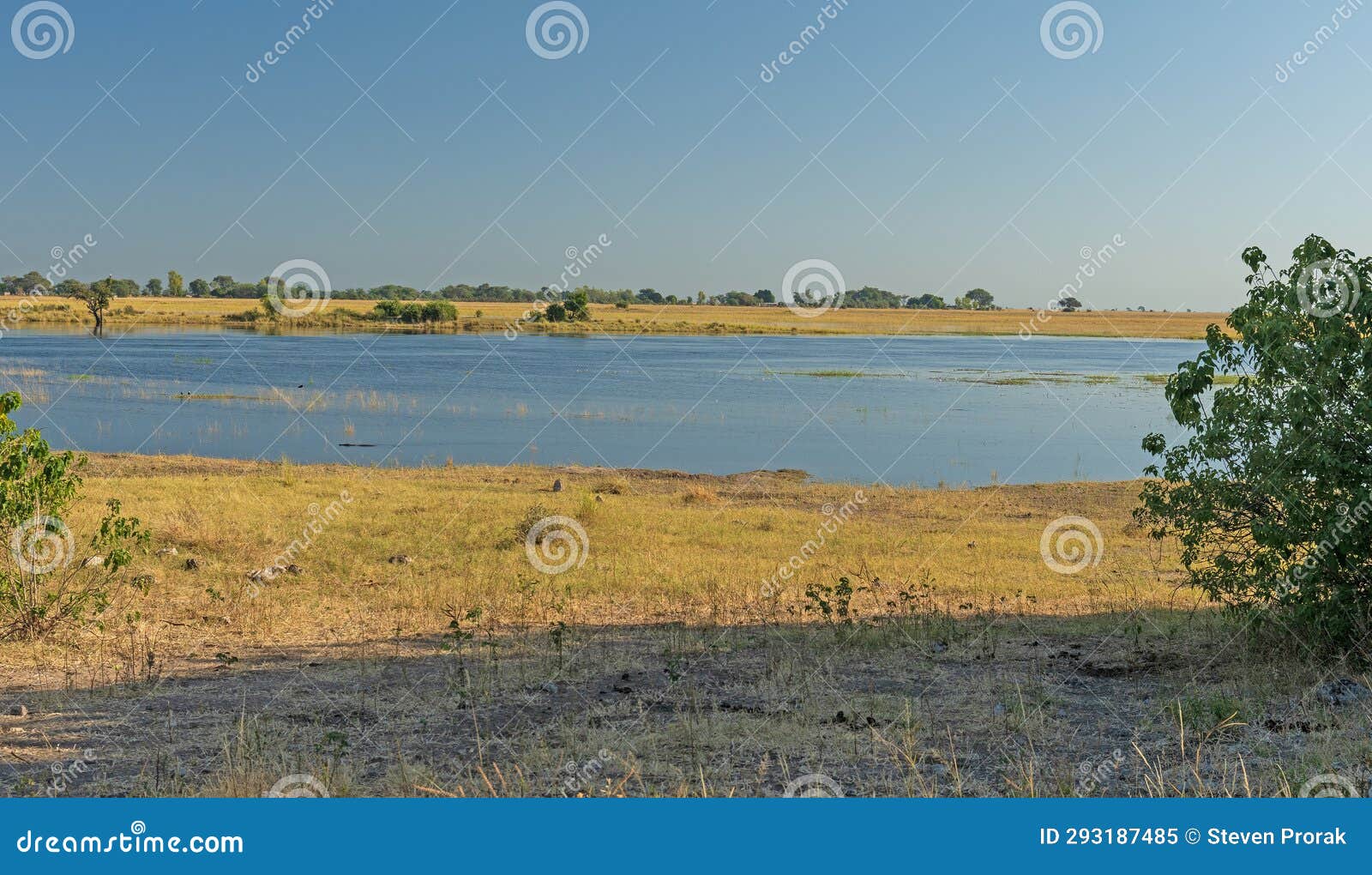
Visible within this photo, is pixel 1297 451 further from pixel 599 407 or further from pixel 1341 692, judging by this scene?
pixel 599 407

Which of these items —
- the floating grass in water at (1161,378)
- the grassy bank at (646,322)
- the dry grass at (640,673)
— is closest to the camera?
the dry grass at (640,673)

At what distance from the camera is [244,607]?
11625 millimetres

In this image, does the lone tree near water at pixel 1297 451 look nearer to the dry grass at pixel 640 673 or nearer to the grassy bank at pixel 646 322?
the dry grass at pixel 640 673

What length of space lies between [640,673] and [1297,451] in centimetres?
562

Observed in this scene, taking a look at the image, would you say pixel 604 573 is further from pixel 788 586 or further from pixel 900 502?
pixel 900 502

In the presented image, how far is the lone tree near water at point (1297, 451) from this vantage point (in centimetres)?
832

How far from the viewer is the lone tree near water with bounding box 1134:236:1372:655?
27.3ft

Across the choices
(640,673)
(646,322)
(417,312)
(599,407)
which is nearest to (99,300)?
(417,312)

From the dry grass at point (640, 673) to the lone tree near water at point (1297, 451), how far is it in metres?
0.59

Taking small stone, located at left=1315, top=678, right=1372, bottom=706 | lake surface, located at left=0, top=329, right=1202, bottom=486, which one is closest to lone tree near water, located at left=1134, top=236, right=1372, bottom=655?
small stone, located at left=1315, top=678, right=1372, bottom=706

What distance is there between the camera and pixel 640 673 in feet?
29.7

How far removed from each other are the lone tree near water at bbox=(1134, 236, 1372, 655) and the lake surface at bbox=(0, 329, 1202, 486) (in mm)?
18599

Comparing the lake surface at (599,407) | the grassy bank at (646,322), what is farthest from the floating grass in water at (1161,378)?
the grassy bank at (646,322)

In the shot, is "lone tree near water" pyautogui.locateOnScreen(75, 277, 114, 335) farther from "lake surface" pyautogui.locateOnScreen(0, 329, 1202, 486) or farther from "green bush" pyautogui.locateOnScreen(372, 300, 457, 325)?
"green bush" pyautogui.locateOnScreen(372, 300, 457, 325)
